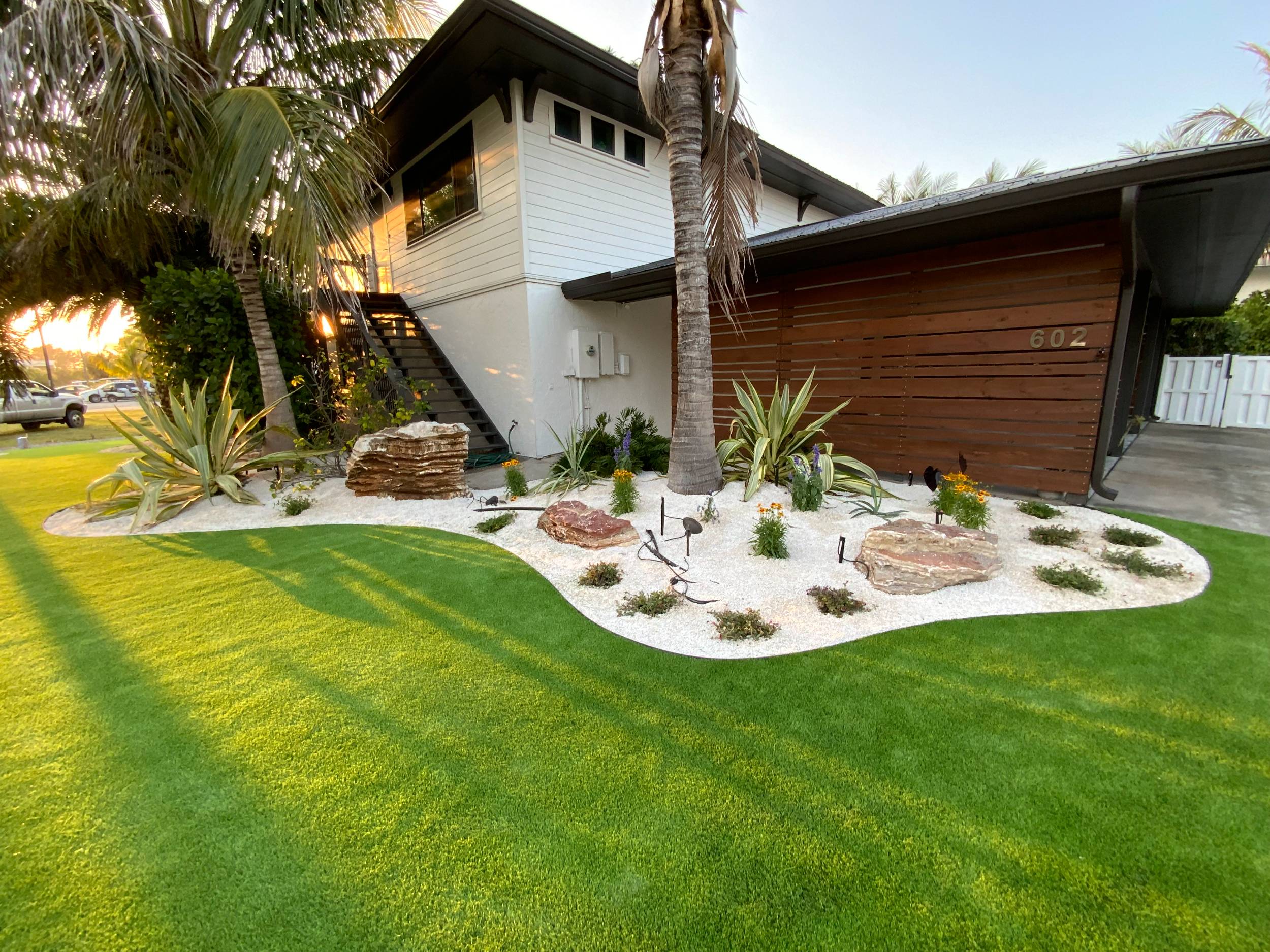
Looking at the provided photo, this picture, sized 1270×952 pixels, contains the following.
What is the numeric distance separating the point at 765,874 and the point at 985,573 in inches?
104

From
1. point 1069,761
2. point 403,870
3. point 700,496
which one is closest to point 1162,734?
point 1069,761

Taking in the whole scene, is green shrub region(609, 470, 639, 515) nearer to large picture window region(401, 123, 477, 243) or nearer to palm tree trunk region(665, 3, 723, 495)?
palm tree trunk region(665, 3, 723, 495)

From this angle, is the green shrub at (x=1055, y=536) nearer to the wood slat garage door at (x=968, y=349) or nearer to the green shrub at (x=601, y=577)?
the wood slat garage door at (x=968, y=349)

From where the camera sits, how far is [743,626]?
274 centimetres

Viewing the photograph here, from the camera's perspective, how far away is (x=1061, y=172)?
385cm

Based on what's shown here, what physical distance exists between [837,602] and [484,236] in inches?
295

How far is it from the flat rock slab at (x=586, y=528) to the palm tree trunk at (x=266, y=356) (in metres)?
4.42

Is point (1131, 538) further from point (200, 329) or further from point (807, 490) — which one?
point (200, 329)

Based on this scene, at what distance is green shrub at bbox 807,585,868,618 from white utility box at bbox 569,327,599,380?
564 centimetres

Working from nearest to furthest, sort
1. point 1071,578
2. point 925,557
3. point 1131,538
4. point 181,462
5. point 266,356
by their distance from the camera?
point 1071,578 → point 925,557 → point 1131,538 → point 181,462 → point 266,356

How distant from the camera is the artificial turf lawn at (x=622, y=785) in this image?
52.0 inches

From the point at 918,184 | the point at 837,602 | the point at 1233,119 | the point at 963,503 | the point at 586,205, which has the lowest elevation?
the point at 837,602

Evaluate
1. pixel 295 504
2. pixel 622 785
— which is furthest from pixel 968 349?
pixel 295 504

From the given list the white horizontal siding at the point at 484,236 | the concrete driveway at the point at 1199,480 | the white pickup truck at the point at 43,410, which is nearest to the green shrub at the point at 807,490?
the concrete driveway at the point at 1199,480
